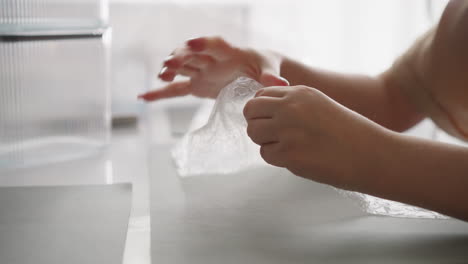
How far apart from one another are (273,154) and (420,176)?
11 cm

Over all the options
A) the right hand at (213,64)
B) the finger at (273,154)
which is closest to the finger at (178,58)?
the right hand at (213,64)

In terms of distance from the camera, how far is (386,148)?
1.41 ft

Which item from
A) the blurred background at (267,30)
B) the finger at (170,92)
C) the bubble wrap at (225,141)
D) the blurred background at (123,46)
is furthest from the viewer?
the blurred background at (267,30)

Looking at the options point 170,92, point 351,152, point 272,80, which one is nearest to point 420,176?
point 351,152

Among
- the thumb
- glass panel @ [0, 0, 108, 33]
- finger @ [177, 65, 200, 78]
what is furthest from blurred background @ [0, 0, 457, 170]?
the thumb

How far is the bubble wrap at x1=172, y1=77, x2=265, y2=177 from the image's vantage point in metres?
0.54

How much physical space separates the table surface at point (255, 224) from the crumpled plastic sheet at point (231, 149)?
11mm

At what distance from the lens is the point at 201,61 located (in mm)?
689

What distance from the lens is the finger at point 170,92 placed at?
2.46 ft

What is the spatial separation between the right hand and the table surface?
12cm

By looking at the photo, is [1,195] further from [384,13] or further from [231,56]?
[384,13]

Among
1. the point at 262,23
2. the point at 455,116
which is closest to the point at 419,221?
the point at 455,116

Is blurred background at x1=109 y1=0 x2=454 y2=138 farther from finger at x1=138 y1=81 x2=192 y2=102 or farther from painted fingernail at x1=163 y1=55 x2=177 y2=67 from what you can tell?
painted fingernail at x1=163 y1=55 x2=177 y2=67

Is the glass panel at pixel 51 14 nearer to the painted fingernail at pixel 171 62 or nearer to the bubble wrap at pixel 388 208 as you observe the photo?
the painted fingernail at pixel 171 62
